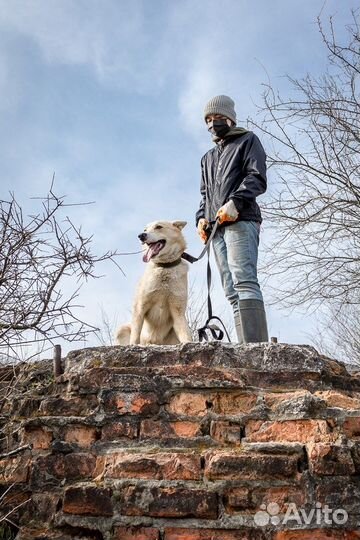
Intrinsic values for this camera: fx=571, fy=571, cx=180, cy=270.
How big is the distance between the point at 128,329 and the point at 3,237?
237 centimetres

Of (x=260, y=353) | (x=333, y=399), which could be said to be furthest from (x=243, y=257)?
→ (x=333, y=399)

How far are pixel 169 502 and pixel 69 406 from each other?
85 centimetres

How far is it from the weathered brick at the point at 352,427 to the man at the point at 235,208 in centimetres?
113

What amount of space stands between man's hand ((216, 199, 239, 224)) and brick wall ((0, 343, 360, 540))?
1.15m

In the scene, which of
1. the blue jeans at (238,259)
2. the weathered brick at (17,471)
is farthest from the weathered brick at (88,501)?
the blue jeans at (238,259)

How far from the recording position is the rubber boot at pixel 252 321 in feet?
13.5

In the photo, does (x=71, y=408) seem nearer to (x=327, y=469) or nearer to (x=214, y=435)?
(x=214, y=435)

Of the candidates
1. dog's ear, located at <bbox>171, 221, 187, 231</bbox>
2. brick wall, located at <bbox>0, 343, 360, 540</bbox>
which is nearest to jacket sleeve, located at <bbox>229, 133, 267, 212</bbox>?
dog's ear, located at <bbox>171, 221, 187, 231</bbox>

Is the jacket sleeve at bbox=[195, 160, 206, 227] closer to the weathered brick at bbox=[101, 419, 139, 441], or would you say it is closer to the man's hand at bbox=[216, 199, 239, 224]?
the man's hand at bbox=[216, 199, 239, 224]

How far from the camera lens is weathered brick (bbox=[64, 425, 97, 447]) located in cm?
318

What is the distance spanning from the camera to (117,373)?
337 cm

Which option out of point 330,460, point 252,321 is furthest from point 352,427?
point 252,321

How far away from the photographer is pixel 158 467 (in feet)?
9.55

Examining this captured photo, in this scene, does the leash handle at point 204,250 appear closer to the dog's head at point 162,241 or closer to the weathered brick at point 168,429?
the dog's head at point 162,241
